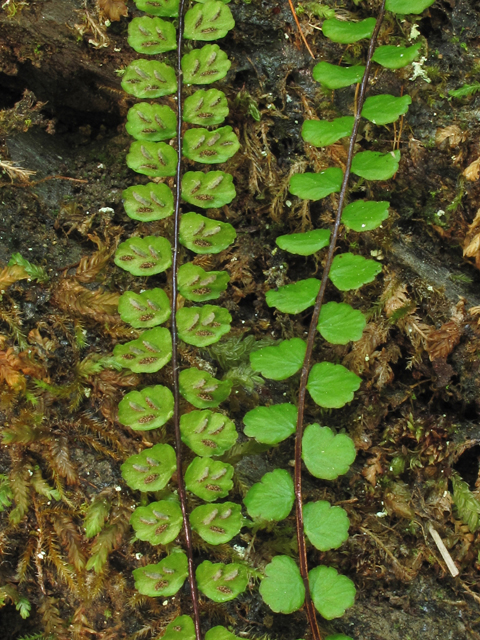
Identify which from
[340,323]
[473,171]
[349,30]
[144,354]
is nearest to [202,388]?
[144,354]

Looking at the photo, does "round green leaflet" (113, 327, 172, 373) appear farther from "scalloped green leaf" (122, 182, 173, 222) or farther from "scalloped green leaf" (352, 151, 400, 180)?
"scalloped green leaf" (352, 151, 400, 180)

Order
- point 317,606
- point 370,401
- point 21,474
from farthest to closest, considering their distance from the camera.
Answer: point 370,401 < point 21,474 < point 317,606

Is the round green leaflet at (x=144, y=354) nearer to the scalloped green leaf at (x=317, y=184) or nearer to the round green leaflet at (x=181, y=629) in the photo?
the scalloped green leaf at (x=317, y=184)

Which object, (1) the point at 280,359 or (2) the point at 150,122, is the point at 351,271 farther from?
(2) the point at 150,122

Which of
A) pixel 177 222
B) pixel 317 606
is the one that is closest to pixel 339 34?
pixel 177 222

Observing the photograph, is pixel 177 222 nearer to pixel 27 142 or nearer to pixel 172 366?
pixel 172 366

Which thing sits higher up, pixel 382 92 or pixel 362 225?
pixel 382 92

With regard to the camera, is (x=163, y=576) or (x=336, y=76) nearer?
(x=163, y=576)
